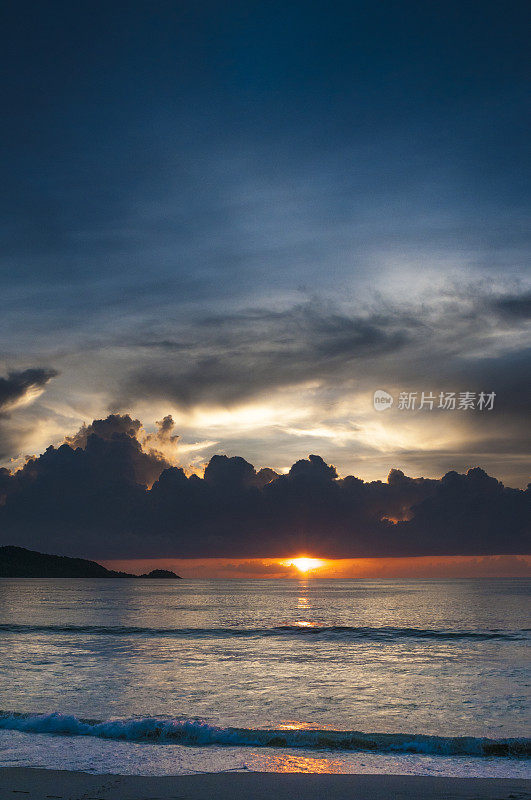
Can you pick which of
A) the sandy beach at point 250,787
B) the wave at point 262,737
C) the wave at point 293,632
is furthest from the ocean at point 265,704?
the wave at point 293,632

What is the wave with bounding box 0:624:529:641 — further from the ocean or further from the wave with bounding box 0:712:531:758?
the wave with bounding box 0:712:531:758

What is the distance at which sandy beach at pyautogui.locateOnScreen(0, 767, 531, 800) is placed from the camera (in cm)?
1116

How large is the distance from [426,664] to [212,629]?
28478 mm

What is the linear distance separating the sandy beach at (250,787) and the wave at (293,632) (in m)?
39.6

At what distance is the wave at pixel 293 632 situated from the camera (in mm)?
51094

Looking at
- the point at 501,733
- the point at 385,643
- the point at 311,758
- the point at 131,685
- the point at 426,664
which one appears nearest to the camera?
the point at 311,758

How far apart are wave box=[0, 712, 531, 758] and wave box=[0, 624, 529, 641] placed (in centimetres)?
3446

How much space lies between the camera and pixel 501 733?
17.7 m

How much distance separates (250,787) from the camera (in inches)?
469

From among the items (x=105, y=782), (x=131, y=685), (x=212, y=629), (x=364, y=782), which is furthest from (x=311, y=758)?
(x=212, y=629)

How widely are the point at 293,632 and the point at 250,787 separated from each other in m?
46.9

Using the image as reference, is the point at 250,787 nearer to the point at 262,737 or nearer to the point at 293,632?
the point at 262,737

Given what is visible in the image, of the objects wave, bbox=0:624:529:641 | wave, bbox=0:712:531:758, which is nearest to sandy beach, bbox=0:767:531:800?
wave, bbox=0:712:531:758

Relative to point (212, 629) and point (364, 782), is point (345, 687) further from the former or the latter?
point (212, 629)
